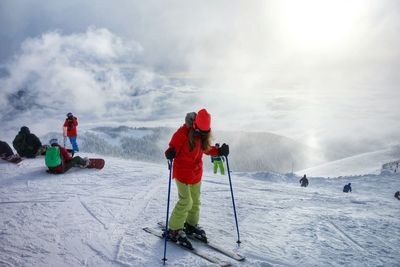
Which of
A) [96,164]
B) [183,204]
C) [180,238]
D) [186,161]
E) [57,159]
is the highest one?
[186,161]

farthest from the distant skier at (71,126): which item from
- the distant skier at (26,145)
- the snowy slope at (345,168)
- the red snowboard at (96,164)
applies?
the snowy slope at (345,168)

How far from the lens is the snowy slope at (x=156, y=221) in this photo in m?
6.13

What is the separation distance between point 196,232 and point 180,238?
0.54m

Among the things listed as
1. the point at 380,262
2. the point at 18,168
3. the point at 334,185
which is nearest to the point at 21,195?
the point at 18,168

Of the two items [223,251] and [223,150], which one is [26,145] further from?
[223,251]

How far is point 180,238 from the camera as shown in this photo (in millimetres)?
6406

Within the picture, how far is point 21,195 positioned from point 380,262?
30.1 feet

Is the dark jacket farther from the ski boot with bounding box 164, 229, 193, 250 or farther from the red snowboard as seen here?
the ski boot with bounding box 164, 229, 193, 250

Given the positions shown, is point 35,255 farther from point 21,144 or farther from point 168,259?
point 21,144

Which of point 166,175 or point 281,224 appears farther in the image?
point 166,175

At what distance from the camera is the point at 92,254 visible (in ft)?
20.1

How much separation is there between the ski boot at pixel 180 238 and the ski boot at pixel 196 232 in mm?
428

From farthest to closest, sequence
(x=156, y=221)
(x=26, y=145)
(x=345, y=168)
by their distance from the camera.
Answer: (x=345, y=168) → (x=26, y=145) → (x=156, y=221)

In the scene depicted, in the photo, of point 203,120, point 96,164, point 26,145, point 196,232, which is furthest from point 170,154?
point 26,145
